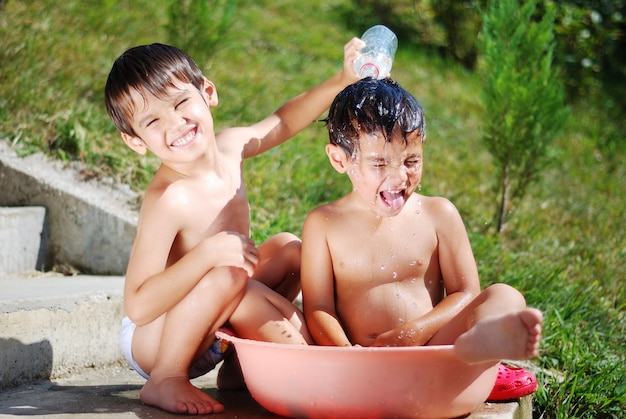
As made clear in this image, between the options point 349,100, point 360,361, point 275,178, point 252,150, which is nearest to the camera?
point 360,361

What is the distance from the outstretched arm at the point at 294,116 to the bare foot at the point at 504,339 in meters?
1.11

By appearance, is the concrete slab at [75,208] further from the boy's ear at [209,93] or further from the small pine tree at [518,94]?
the small pine tree at [518,94]

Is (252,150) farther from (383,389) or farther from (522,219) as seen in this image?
(522,219)

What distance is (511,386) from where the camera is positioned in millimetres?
2449

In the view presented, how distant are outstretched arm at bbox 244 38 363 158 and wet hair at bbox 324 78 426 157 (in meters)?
0.41

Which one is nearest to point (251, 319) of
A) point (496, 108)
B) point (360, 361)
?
point (360, 361)

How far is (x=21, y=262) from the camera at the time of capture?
11.8 feet

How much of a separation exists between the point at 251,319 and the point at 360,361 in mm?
459

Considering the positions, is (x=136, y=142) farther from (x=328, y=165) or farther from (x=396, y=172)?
(x=328, y=165)

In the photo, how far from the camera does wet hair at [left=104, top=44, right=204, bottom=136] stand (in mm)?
2482

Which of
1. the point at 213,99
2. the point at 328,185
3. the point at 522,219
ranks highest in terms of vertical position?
the point at 213,99

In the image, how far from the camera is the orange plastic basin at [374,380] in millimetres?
2102

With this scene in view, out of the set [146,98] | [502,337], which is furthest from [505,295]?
[146,98]

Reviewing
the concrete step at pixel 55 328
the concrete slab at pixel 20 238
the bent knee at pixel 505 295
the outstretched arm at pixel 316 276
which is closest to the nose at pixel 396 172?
the outstretched arm at pixel 316 276
